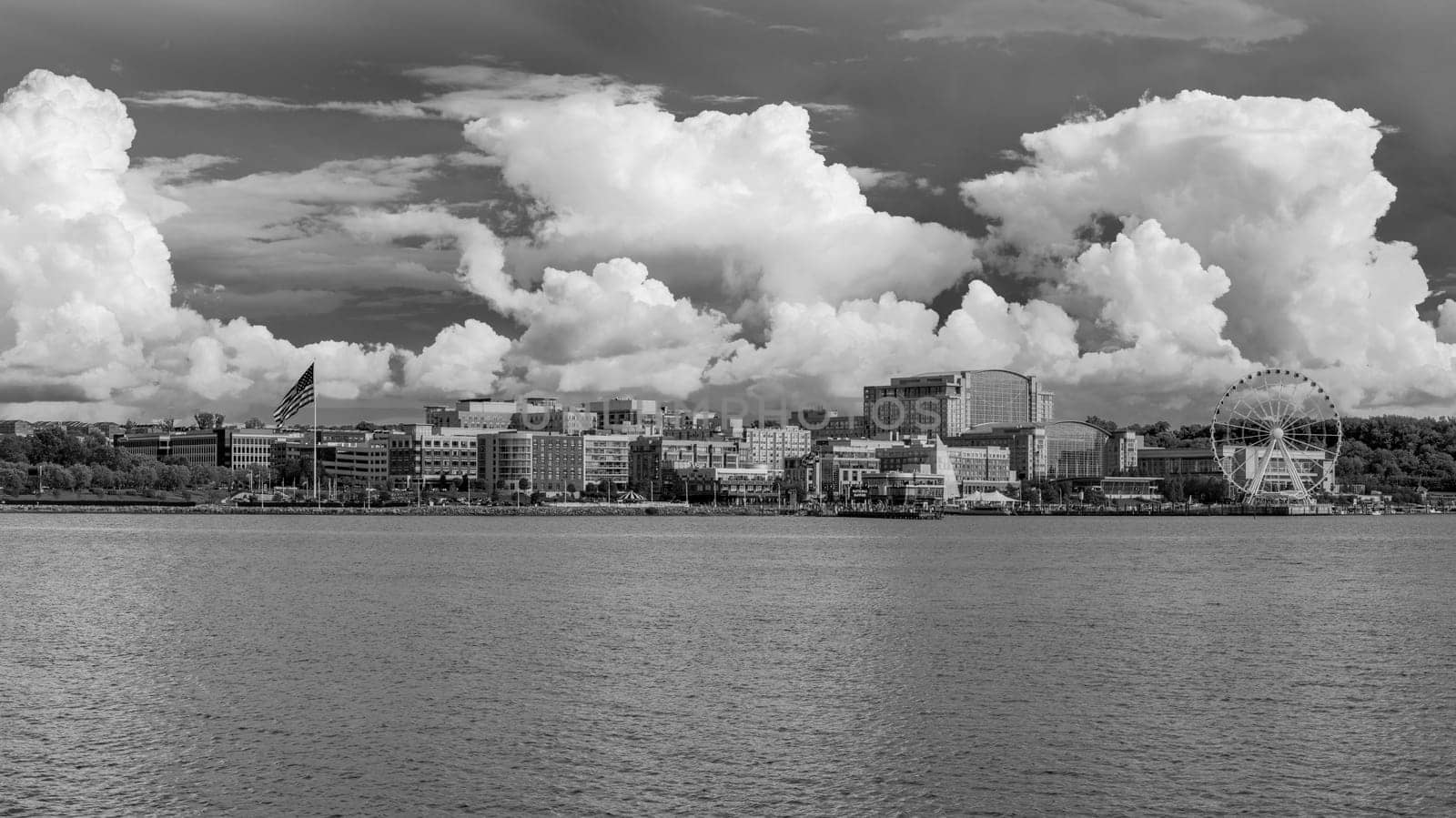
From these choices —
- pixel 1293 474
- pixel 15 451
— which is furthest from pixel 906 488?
pixel 15 451

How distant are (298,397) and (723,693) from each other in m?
103

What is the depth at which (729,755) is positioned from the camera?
2512 cm

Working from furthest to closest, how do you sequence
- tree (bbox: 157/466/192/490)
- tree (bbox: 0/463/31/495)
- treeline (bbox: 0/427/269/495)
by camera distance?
tree (bbox: 157/466/192/490), treeline (bbox: 0/427/269/495), tree (bbox: 0/463/31/495)

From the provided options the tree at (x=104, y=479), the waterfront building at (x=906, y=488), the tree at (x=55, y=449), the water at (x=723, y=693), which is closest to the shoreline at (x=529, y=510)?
the waterfront building at (x=906, y=488)

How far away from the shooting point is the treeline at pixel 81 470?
172m

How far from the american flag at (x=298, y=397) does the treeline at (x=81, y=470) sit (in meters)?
54.0

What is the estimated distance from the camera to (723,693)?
3055 cm

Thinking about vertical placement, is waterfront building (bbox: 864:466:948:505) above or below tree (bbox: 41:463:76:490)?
below

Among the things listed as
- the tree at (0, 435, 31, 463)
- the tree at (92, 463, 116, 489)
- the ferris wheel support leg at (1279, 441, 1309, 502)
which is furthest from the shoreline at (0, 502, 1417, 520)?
the tree at (0, 435, 31, 463)

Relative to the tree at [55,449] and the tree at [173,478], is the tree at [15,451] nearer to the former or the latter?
the tree at [55,449]

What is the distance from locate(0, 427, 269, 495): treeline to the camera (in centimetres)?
17150

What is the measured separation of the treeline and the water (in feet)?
383

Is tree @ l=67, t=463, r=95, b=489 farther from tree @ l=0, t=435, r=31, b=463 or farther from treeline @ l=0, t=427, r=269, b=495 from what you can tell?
tree @ l=0, t=435, r=31, b=463

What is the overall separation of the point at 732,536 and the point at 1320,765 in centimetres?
8351
